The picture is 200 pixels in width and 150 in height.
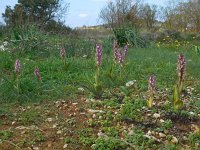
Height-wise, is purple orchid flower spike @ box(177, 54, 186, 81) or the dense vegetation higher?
purple orchid flower spike @ box(177, 54, 186, 81)

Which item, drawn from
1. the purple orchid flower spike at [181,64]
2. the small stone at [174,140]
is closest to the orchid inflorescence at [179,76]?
the purple orchid flower spike at [181,64]

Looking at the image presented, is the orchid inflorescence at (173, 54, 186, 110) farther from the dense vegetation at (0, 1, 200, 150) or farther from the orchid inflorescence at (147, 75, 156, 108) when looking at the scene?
the orchid inflorescence at (147, 75, 156, 108)

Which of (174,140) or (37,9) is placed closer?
(174,140)

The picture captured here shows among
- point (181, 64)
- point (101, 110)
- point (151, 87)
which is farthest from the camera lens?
point (101, 110)

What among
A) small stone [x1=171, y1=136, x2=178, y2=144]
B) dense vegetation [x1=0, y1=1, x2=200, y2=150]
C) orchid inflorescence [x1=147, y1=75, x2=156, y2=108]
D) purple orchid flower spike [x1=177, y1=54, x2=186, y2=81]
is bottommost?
small stone [x1=171, y1=136, x2=178, y2=144]

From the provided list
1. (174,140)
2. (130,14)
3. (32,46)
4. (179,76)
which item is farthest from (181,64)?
(130,14)

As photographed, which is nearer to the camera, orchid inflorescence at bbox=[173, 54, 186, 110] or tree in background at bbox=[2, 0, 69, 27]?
orchid inflorescence at bbox=[173, 54, 186, 110]

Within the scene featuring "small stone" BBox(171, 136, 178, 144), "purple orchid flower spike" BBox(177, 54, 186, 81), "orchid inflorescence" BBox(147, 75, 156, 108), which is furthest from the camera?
"orchid inflorescence" BBox(147, 75, 156, 108)

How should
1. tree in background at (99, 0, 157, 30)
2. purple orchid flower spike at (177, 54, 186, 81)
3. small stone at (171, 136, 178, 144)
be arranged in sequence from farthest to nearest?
tree in background at (99, 0, 157, 30) < purple orchid flower spike at (177, 54, 186, 81) < small stone at (171, 136, 178, 144)

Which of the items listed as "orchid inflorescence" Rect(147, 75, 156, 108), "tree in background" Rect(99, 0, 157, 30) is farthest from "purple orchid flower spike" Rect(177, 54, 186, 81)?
"tree in background" Rect(99, 0, 157, 30)

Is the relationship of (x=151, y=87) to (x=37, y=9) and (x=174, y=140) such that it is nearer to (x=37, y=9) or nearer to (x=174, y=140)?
(x=174, y=140)

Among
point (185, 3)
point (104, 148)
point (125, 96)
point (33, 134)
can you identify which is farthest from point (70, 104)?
point (185, 3)

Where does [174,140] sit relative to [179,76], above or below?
below

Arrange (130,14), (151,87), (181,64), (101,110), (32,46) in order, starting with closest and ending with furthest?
(181,64) → (151,87) → (101,110) → (32,46) → (130,14)
